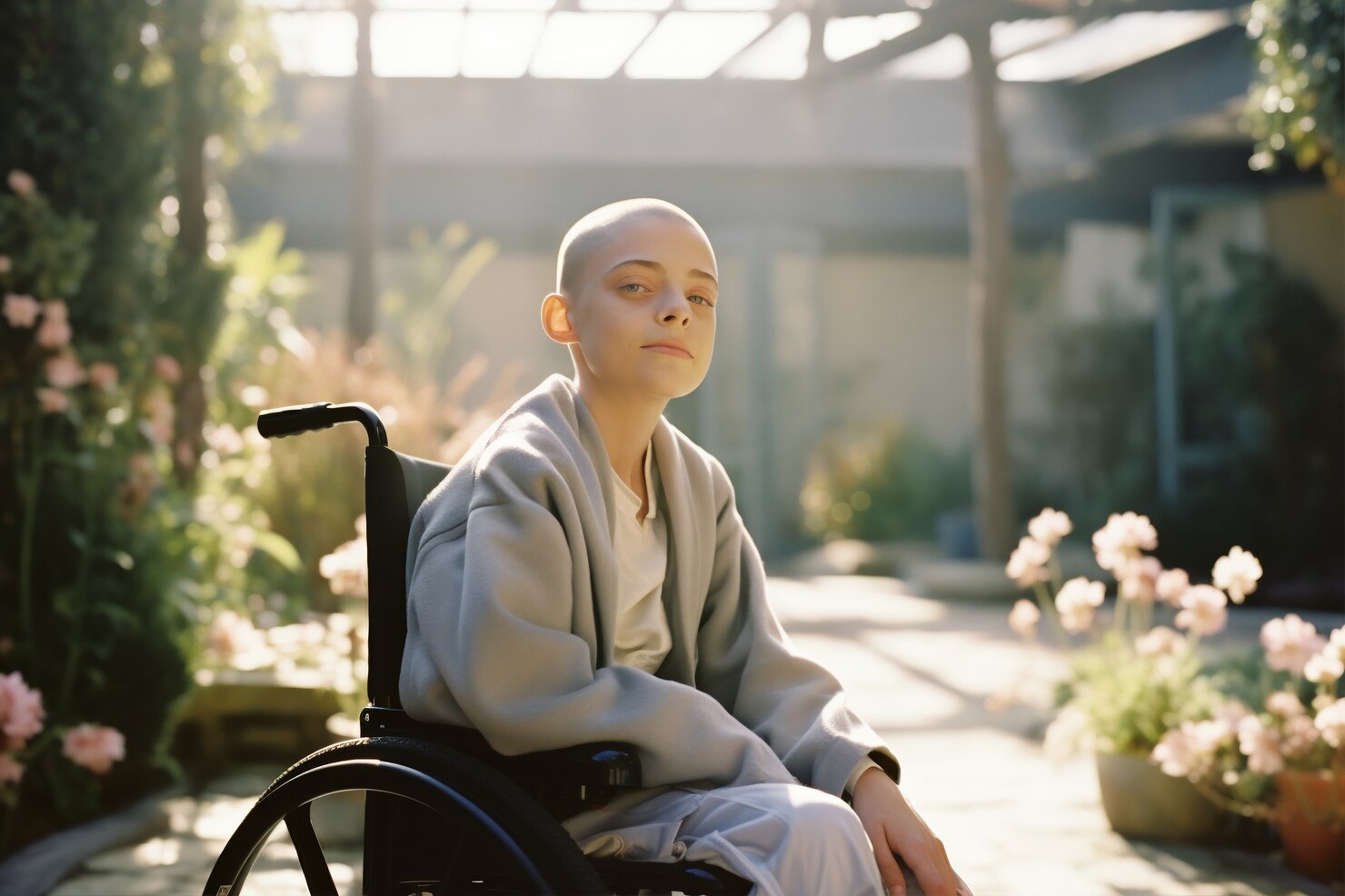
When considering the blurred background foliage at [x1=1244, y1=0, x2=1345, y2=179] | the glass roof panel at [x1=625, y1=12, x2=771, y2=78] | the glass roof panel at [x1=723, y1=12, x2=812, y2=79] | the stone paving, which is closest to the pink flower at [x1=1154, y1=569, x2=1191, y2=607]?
the stone paving

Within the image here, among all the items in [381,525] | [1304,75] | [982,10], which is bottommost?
[381,525]

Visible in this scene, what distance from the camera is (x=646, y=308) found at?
1513 millimetres

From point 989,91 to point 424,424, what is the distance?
4.35 m

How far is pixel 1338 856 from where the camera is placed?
2.78m

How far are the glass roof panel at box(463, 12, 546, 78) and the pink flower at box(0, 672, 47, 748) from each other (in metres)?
6.27

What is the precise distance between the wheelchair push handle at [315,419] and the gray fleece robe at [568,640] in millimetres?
123

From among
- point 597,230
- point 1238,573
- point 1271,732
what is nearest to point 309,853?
point 597,230

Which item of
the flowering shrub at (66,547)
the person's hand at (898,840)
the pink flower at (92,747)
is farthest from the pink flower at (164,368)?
the person's hand at (898,840)

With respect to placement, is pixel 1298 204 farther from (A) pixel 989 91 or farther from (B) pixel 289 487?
(B) pixel 289 487

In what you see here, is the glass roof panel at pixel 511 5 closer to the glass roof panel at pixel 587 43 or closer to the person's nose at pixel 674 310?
the glass roof panel at pixel 587 43

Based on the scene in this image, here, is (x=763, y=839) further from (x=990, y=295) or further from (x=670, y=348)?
(x=990, y=295)

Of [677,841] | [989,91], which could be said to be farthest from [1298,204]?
[677,841]

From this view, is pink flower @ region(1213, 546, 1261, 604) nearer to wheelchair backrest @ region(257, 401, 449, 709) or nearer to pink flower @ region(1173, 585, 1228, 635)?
pink flower @ region(1173, 585, 1228, 635)

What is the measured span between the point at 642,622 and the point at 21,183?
2.06 meters
